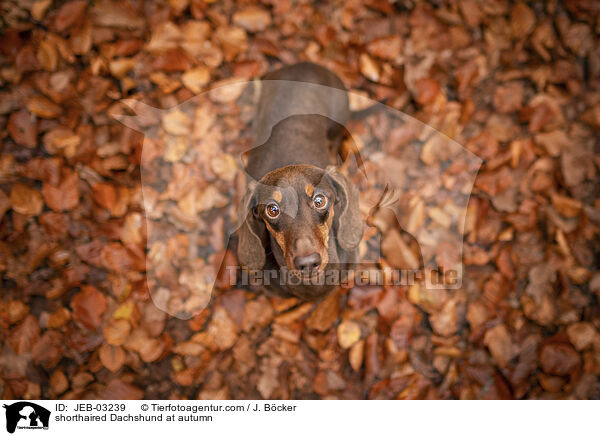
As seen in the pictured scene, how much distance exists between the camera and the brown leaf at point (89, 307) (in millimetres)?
2207

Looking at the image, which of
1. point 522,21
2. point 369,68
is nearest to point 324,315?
point 369,68

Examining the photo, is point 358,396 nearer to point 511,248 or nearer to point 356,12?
point 511,248

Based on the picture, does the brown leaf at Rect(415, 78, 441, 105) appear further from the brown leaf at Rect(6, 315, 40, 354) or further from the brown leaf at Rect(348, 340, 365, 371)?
the brown leaf at Rect(6, 315, 40, 354)

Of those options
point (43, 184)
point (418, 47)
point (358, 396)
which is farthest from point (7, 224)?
point (418, 47)

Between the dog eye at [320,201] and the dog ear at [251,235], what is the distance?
11.3 inches

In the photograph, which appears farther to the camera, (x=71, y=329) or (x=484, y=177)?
(x=484, y=177)

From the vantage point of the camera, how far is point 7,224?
2283 mm

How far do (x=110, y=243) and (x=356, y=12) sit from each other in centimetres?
228

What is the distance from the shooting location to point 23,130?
2369 mm

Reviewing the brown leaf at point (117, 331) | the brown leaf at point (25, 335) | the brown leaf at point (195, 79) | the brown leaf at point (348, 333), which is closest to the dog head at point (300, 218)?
the brown leaf at point (348, 333)

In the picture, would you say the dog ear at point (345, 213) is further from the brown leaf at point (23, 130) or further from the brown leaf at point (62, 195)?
the brown leaf at point (23, 130)

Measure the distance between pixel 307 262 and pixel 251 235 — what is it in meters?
0.42
